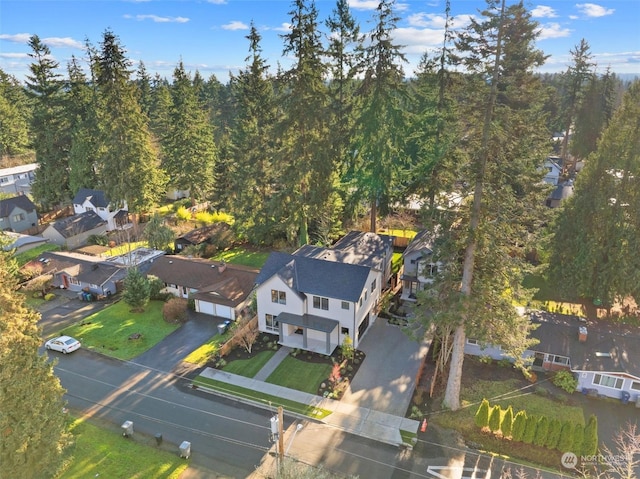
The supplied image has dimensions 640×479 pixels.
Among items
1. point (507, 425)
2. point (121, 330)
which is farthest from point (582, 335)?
point (121, 330)

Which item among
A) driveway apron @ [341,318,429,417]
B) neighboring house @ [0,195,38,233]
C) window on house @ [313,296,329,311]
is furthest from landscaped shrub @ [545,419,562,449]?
neighboring house @ [0,195,38,233]

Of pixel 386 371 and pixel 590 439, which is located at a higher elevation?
pixel 590 439

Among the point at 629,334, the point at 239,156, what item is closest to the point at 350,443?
the point at 629,334

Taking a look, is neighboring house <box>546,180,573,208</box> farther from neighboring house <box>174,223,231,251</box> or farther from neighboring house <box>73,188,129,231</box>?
neighboring house <box>73,188,129,231</box>

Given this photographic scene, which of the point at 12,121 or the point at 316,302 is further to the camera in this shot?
the point at 12,121

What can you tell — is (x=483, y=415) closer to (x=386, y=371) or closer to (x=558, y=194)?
(x=386, y=371)

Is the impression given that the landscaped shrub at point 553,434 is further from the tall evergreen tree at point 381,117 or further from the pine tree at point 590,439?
the tall evergreen tree at point 381,117

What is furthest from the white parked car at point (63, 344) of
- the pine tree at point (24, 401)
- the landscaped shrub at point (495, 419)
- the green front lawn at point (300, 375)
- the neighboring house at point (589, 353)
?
the landscaped shrub at point (495, 419)
